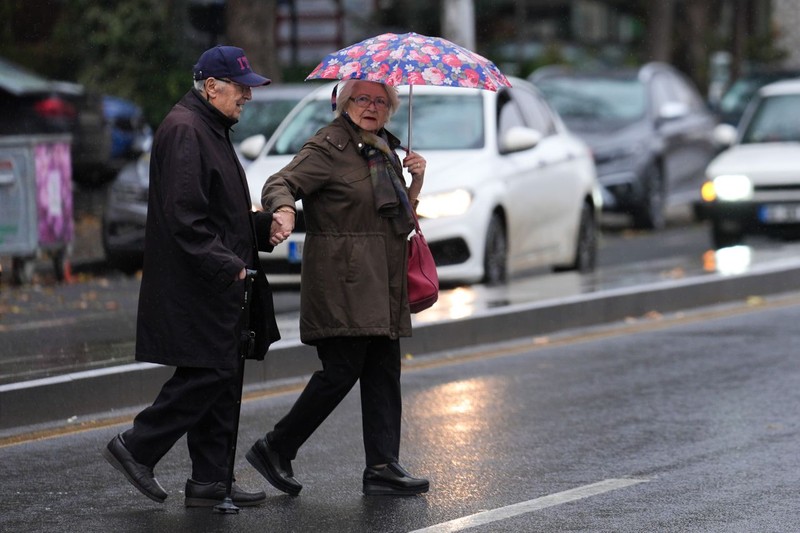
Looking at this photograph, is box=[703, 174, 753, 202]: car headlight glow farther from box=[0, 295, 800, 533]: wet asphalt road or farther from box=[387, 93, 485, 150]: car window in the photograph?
box=[0, 295, 800, 533]: wet asphalt road

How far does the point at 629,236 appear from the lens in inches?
793

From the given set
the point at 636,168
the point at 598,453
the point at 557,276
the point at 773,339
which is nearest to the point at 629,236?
the point at 636,168

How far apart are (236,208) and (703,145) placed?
15.9 meters

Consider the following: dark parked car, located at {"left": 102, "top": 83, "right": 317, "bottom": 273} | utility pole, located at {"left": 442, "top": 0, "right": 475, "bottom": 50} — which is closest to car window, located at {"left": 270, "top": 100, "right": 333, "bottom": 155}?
dark parked car, located at {"left": 102, "top": 83, "right": 317, "bottom": 273}

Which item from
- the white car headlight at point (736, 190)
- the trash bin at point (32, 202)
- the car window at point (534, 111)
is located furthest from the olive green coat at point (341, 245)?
the white car headlight at point (736, 190)

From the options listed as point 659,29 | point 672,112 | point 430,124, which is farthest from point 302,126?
A: point 659,29

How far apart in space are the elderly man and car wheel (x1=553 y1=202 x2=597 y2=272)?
8.58 metres

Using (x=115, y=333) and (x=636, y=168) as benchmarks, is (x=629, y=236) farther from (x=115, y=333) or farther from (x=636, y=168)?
(x=115, y=333)

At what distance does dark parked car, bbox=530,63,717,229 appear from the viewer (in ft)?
64.8

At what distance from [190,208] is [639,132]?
14.1m

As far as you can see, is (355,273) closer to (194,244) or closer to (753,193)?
(194,244)

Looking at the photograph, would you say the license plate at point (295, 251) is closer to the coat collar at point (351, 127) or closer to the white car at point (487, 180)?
the white car at point (487, 180)

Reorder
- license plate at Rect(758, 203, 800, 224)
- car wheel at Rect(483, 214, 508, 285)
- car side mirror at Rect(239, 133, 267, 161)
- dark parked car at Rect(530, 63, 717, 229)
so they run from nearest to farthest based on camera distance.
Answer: car wheel at Rect(483, 214, 508, 285), car side mirror at Rect(239, 133, 267, 161), license plate at Rect(758, 203, 800, 224), dark parked car at Rect(530, 63, 717, 229)

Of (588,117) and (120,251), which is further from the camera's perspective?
(588,117)
